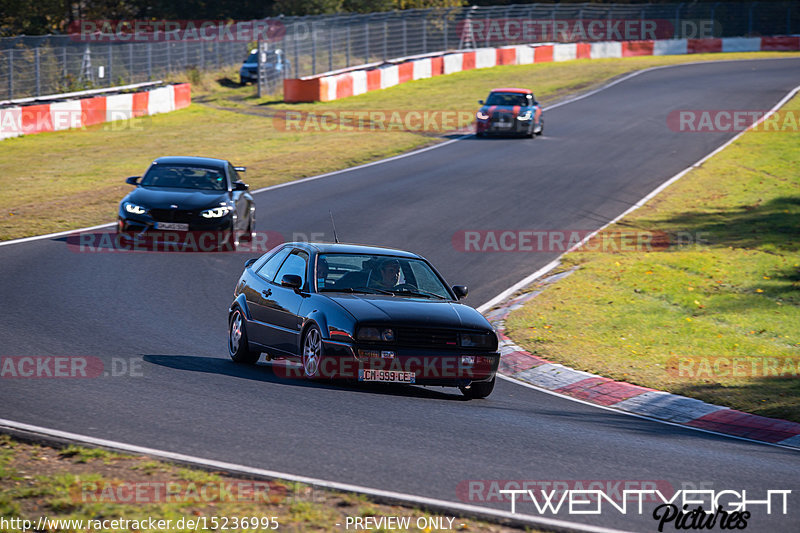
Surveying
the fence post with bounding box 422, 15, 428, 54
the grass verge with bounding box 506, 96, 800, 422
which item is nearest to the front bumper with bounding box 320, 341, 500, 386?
the grass verge with bounding box 506, 96, 800, 422

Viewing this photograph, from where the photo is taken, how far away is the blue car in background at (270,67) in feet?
152

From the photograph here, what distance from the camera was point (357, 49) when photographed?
51.1m

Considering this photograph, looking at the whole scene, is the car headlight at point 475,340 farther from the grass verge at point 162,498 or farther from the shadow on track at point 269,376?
the grass verge at point 162,498

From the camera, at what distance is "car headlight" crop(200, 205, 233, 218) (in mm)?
18203

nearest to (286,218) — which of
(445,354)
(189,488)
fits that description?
(445,354)

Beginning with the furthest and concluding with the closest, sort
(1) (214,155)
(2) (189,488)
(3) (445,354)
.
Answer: (1) (214,155), (3) (445,354), (2) (189,488)

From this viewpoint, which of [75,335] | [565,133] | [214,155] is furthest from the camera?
[565,133]

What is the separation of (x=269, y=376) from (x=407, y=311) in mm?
1742

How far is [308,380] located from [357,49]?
4239cm

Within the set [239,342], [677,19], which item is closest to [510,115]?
[239,342]

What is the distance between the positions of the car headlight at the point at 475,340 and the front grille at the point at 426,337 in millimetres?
64

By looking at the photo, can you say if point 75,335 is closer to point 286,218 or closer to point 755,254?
point 286,218

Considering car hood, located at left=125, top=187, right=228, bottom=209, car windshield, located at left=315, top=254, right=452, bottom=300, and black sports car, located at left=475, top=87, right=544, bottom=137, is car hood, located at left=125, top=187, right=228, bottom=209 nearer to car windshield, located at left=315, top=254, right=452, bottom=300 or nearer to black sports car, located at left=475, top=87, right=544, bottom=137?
car windshield, located at left=315, top=254, right=452, bottom=300

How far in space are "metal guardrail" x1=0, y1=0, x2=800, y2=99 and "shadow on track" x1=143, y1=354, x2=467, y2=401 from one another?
26.2m
